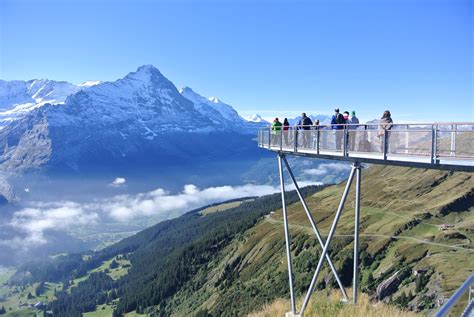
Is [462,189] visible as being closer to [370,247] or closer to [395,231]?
[395,231]

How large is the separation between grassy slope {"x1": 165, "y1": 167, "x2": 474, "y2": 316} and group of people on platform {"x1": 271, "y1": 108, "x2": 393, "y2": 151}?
3540cm

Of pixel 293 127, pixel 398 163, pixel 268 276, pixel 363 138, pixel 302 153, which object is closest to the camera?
pixel 398 163

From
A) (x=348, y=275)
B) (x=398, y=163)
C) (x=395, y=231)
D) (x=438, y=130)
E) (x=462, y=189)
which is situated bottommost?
(x=348, y=275)

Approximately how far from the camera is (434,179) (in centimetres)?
13662

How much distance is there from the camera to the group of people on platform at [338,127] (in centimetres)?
1878

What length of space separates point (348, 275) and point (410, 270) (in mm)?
19804

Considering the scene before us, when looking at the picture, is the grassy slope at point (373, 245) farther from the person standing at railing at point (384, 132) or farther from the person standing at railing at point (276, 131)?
the person standing at railing at point (384, 132)

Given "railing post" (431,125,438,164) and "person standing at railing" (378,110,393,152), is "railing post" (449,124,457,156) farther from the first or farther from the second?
"person standing at railing" (378,110,393,152)

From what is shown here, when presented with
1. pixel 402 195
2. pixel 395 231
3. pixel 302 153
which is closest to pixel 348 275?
pixel 395 231

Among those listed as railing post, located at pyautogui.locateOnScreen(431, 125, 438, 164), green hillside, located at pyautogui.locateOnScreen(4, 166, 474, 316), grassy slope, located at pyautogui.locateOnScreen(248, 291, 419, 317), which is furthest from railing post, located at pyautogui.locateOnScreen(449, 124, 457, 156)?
green hillside, located at pyautogui.locateOnScreen(4, 166, 474, 316)

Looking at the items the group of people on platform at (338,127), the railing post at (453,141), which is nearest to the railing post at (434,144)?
the railing post at (453,141)

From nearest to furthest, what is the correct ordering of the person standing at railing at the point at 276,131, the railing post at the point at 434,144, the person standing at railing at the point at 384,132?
1. the railing post at the point at 434,144
2. the person standing at railing at the point at 384,132
3. the person standing at railing at the point at 276,131

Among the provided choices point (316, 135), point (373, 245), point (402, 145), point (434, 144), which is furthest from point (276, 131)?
point (373, 245)

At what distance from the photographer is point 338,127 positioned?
78.0ft
